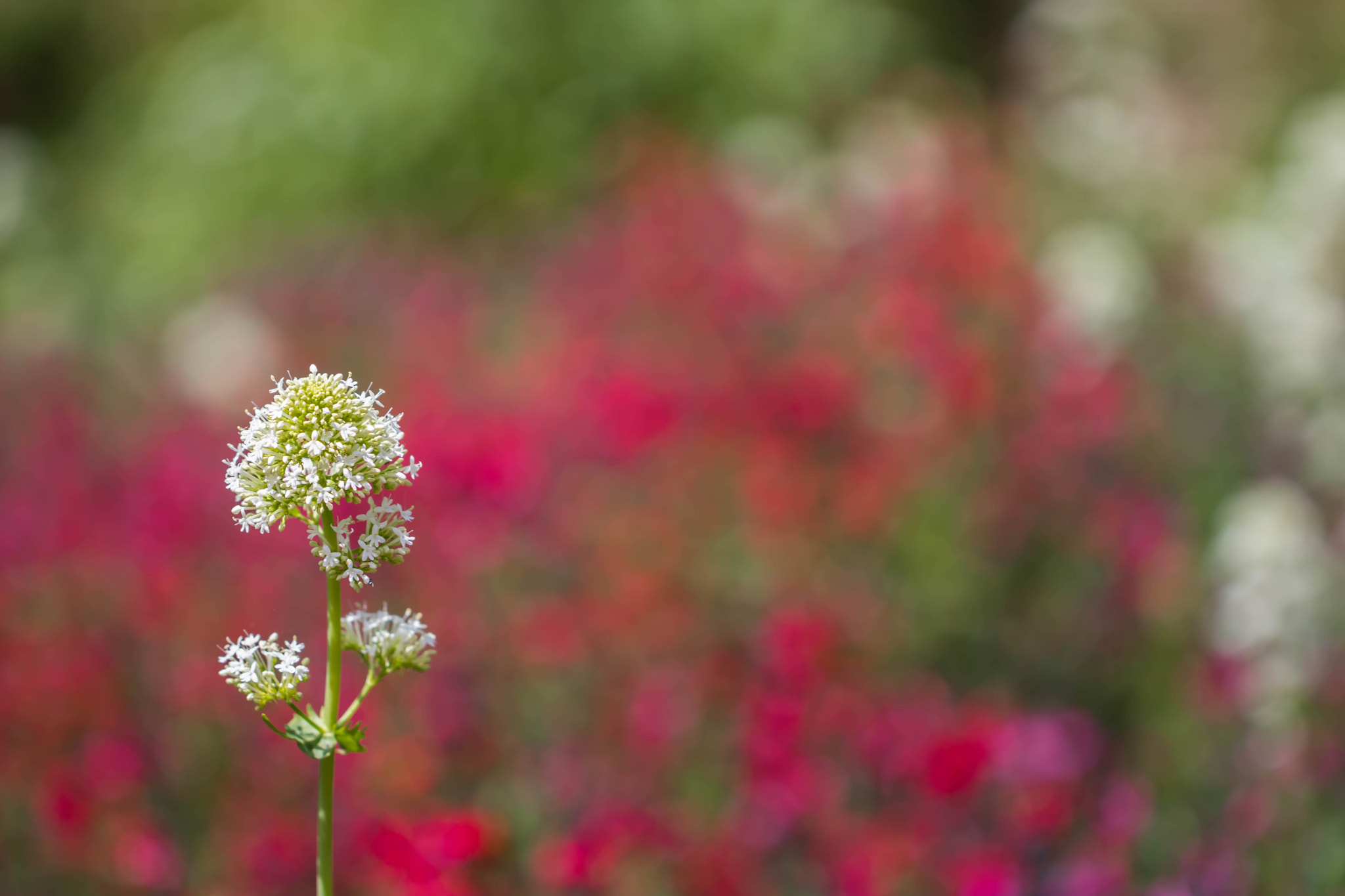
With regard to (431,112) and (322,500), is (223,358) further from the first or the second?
(322,500)

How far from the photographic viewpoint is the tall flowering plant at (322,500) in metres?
1.16

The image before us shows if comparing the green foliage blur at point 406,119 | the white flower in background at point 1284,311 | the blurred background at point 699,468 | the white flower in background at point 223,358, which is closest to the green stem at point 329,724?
the blurred background at point 699,468

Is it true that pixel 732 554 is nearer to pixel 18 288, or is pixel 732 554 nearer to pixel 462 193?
pixel 462 193

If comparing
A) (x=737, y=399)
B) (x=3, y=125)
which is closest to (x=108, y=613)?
(x=737, y=399)

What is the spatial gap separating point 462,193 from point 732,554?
4.01 meters

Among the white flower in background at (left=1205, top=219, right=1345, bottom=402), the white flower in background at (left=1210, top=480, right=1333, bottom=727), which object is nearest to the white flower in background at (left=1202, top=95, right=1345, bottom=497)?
the white flower in background at (left=1205, top=219, right=1345, bottom=402)

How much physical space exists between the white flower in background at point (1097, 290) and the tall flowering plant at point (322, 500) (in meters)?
3.72

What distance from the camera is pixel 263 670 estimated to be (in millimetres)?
1196

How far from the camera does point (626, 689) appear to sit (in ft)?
9.78

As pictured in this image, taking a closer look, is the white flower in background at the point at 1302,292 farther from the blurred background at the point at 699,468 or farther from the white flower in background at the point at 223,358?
the white flower in background at the point at 223,358

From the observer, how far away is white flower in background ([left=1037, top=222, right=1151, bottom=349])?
4.46 meters

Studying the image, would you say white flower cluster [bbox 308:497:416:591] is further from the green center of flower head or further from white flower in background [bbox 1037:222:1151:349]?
white flower in background [bbox 1037:222:1151:349]

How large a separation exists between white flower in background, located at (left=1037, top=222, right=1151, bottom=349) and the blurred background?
3 cm

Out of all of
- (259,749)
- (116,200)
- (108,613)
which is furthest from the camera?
(116,200)
